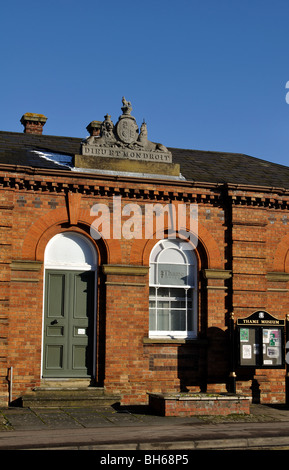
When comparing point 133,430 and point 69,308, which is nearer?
point 133,430

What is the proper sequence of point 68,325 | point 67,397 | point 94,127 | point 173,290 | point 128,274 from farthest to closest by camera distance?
point 94,127 < point 173,290 < point 128,274 < point 68,325 < point 67,397

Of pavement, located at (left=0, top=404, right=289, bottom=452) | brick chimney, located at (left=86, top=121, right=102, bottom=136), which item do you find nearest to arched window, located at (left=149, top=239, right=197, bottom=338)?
pavement, located at (left=0, top=404, right=289, bottom=452)

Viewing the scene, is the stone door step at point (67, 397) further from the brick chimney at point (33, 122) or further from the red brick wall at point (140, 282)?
the brick chimney at point (33, 122)

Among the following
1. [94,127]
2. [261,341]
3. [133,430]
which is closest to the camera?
[133,430]

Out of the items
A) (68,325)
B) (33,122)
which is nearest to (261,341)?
(68,325)

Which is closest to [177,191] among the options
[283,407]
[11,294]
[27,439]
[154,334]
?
[154,334]

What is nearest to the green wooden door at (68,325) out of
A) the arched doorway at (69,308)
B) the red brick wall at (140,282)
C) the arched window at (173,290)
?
the arched doorway at (69,308)

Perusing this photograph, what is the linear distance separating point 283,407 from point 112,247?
506cm

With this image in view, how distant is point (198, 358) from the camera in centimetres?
1388

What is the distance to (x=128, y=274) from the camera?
13562mm

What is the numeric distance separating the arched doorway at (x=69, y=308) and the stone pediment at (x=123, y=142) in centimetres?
204

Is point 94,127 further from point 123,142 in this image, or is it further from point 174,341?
point 174,341

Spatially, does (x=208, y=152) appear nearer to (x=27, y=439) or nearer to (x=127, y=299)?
(x=127, y=299)

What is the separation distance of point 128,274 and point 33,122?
28.2 ft
